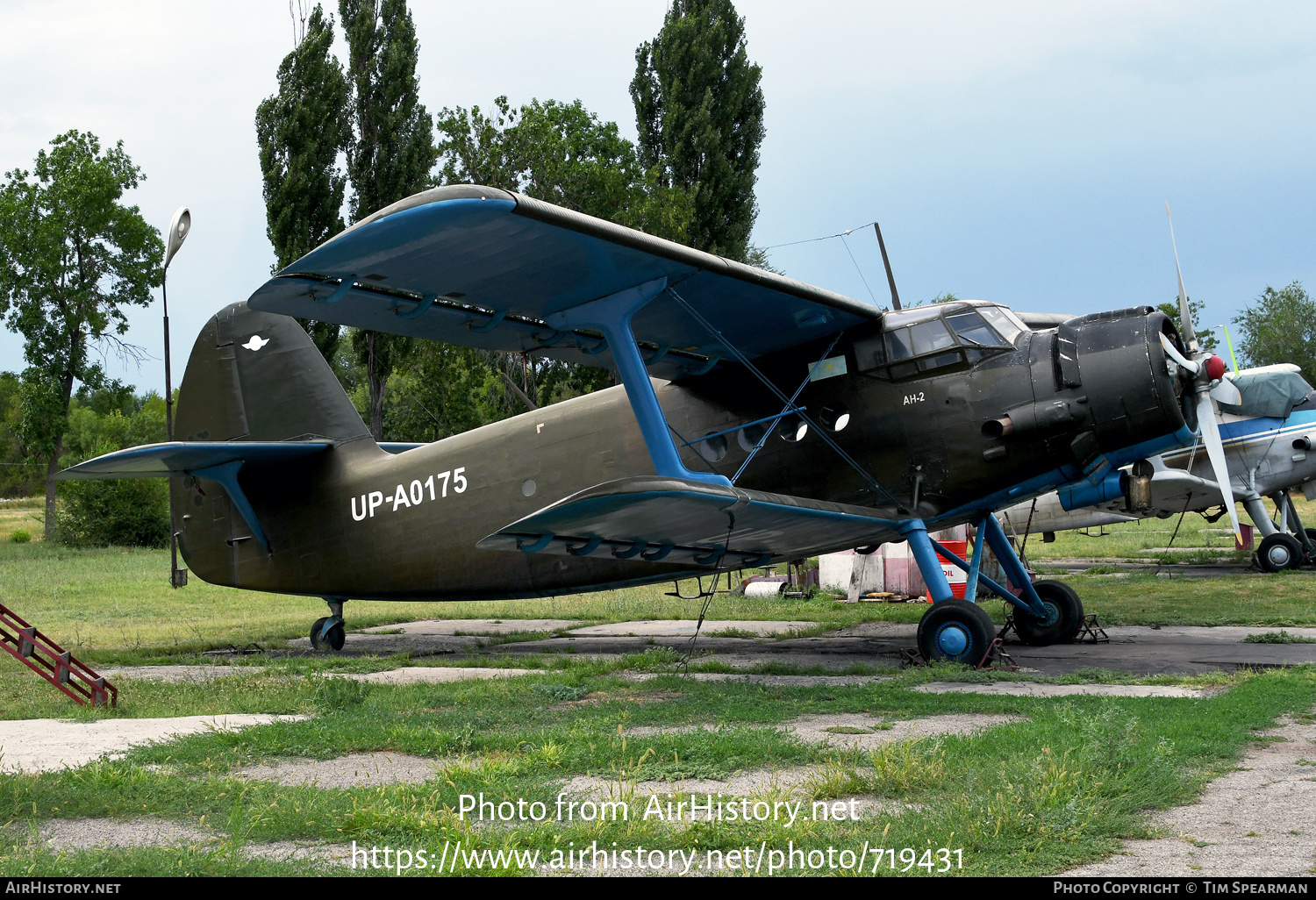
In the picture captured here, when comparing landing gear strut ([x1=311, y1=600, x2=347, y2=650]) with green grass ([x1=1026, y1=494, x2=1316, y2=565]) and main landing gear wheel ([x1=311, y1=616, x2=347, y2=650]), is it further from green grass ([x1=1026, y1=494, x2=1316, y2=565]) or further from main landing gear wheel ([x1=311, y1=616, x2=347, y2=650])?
green grass ([x1=1026, y1=494, x2=1316, y2=565])

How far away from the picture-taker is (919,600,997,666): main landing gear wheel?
29.7 ft

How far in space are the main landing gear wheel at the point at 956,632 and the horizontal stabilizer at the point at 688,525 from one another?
37.6 inches

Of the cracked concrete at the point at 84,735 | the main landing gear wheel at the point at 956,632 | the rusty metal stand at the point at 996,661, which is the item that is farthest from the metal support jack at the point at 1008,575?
the cracked concrete at the point at 84,735

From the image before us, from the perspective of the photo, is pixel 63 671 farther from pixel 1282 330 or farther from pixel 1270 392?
pixel 1282 330

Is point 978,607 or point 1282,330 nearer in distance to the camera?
point 978,607

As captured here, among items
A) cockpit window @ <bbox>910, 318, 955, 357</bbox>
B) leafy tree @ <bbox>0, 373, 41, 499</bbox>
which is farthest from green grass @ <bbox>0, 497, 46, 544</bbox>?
cockpit window @ <bbox>910, 318, 955, 357</bbox>

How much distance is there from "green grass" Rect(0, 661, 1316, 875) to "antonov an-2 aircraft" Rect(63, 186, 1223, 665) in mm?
1706

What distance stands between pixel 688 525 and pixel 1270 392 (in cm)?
1665

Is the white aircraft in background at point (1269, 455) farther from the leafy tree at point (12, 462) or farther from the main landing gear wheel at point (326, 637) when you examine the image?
the leafy tree at point (12, 462)

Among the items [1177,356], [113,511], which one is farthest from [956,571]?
[113,511]

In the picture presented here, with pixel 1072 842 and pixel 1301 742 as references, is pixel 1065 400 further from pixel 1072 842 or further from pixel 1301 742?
pixel 1072 842

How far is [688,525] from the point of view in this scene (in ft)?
28.7

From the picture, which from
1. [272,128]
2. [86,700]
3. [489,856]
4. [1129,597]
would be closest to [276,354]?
[86,700]

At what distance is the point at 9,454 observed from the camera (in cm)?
8625
